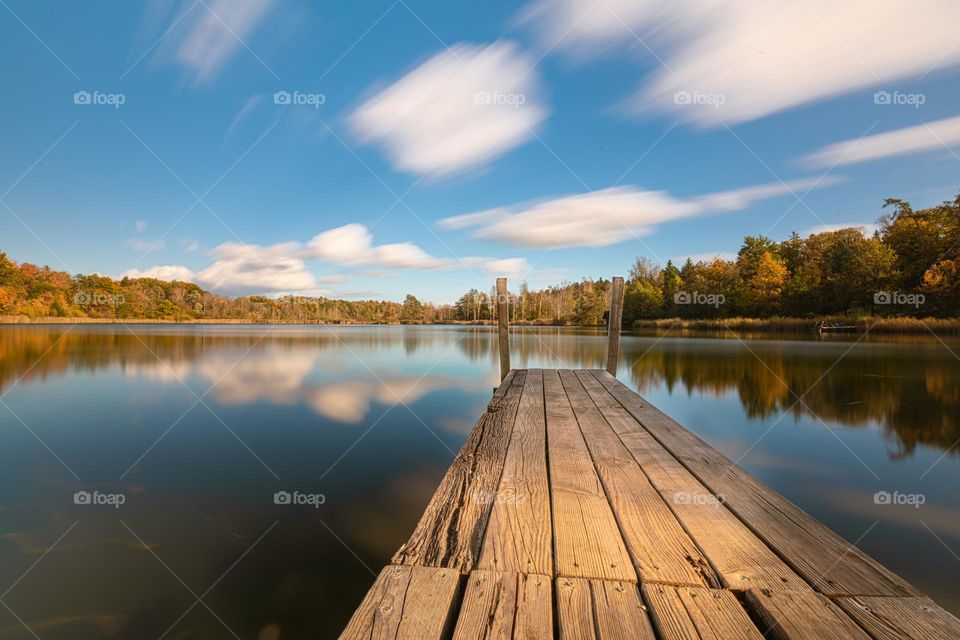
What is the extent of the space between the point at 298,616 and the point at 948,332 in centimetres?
3933

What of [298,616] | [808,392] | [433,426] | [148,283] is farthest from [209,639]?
[148,283]

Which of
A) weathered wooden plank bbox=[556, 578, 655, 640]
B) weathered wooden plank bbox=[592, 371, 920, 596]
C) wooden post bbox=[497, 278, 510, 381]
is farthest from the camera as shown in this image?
wooden post bbox=[497, 278, 510, 381]

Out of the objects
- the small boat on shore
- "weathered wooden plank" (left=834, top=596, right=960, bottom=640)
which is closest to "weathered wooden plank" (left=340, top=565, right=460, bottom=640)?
"weathered wooden plank" (left=834, top=596, right=960, bottom=640)

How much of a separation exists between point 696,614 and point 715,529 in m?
0.64

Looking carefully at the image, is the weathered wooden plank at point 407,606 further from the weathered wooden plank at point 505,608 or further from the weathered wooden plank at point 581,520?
the weathered wooden plank at point 581,520

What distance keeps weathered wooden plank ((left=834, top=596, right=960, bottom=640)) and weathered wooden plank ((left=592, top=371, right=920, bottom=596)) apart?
5cm

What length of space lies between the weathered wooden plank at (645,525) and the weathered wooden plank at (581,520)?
0.05 metres

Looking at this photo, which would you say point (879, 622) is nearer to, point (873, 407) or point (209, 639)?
point (209, 639)

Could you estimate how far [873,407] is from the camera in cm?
855

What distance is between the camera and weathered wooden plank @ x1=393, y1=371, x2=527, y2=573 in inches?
58.9

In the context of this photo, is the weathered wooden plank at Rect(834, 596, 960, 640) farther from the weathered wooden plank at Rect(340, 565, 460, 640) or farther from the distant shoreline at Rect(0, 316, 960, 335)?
the distant shoreline at Rect(0, 316, 960, 335)

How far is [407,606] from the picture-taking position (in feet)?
3.95

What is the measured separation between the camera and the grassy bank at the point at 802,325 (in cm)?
2761

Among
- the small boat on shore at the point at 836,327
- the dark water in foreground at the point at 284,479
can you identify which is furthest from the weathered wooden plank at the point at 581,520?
the small boat on shore at the point at 836,327
